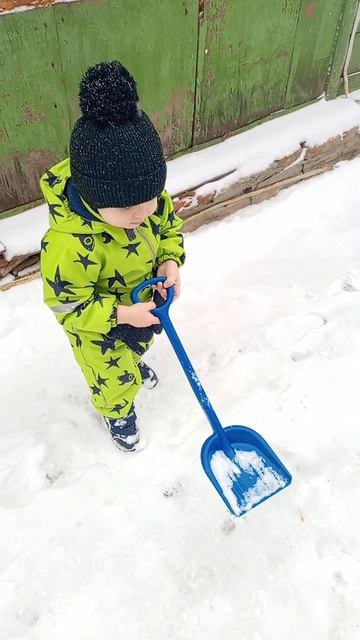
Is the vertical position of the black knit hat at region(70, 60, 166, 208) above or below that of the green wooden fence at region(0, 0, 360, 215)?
above

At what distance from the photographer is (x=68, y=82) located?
231 cm

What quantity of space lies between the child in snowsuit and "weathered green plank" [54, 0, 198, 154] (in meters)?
1.10

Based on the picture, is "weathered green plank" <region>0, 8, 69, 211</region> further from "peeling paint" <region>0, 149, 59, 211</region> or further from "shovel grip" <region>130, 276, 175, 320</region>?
"shovel grip" <region>130, 276, 175, 320</region>

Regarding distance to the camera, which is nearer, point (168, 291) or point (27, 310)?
point (168, 291)

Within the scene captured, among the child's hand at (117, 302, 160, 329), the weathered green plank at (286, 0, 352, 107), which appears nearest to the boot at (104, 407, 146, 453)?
the child's hand at (117, 302, 160, 329)

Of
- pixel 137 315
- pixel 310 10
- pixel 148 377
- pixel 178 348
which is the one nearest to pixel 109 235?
pixel 137 315

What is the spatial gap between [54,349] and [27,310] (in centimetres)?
27

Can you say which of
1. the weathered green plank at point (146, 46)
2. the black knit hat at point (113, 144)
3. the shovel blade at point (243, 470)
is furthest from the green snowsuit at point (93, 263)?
the weathered green plank at point (146, 46)

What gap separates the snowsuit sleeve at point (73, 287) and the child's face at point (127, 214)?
0.11m

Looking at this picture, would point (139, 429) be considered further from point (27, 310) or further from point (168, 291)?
point (27, 310)

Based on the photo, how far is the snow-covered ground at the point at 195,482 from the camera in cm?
162

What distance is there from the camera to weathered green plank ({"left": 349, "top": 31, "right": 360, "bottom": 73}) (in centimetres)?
340

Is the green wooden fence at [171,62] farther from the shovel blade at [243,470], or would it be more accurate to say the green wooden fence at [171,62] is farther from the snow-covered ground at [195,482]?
the shovel blade at [243,470]

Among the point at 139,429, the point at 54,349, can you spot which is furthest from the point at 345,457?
the point at 54,349
